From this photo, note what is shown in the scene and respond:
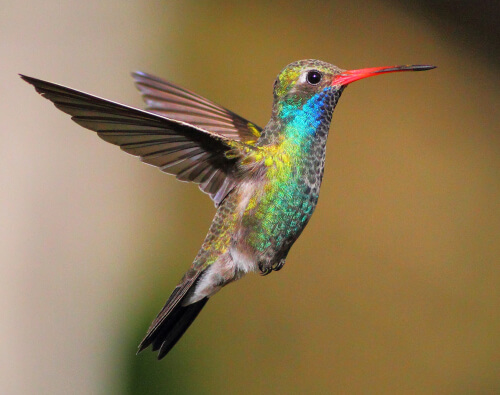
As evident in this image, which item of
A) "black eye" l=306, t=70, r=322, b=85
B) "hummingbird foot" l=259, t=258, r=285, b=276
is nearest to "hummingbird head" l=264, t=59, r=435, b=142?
"black eye" l=306, t=70, r=322, b=85

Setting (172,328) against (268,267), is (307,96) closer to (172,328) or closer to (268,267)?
(268,267)

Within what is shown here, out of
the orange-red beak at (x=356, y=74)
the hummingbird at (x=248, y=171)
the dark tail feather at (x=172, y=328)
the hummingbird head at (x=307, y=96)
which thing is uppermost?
the orange-red beak at (x=356, y=74)

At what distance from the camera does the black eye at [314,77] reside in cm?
60

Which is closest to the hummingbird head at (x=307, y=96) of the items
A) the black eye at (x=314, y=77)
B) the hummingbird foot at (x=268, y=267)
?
the black eye at (x=314, y=77)

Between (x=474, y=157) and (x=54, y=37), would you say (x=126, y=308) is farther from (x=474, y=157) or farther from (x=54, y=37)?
(x=474, y=157)

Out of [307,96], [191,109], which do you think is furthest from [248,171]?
[191,109]

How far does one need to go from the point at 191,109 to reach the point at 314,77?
11.5 inches

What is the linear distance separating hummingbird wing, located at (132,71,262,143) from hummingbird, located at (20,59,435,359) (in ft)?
0.19

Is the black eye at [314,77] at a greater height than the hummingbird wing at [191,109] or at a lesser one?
greater

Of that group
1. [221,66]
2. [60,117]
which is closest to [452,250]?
[221,66]

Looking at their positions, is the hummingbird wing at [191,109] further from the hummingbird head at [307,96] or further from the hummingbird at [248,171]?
the hummingbird head at [307,96]

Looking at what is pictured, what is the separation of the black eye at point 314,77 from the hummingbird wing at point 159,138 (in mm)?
90

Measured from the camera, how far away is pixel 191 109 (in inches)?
33.8

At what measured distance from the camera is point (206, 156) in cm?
64
